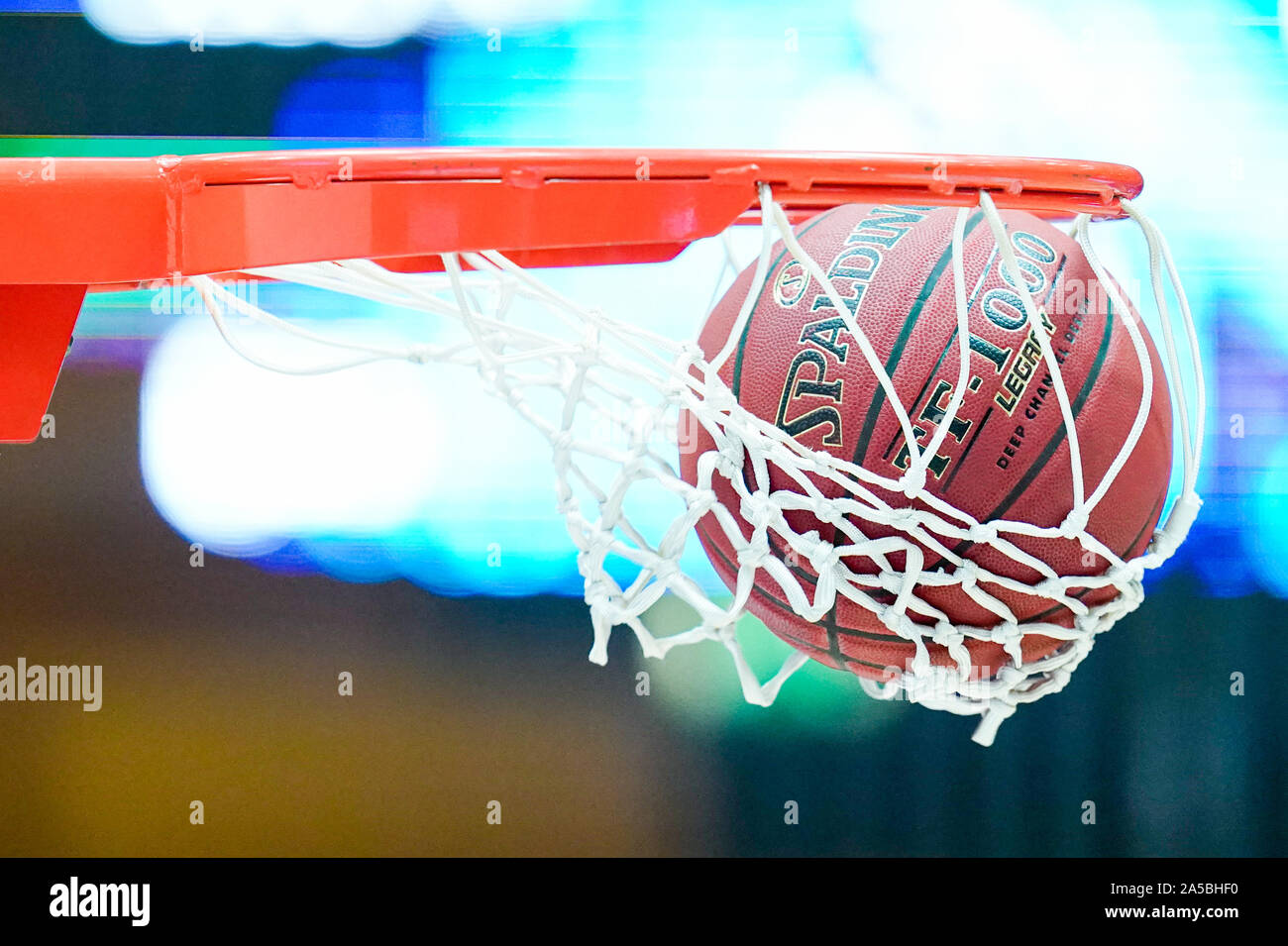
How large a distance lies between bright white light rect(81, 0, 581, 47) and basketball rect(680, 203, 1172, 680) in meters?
1.43

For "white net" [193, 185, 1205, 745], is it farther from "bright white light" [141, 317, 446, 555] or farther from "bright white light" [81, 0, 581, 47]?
"bright white light" [81, 0, 581, 47]

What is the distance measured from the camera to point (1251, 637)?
2078 mm

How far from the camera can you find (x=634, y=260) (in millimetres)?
857

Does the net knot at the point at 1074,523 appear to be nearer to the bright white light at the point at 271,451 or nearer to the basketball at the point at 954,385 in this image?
the basketball at the point at 954,385

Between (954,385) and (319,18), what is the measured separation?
1.74 m

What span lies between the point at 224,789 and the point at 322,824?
7.7 inches

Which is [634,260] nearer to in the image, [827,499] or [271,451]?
[827,499]

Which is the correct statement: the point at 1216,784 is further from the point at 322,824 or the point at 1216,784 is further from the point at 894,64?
the point at 322,824

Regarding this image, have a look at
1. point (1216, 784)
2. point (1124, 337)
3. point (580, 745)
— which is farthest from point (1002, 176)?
point (1216, 784)

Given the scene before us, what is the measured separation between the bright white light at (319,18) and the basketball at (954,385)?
4.70 ft

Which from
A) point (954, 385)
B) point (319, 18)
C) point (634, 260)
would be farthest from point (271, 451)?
point (954, 385)

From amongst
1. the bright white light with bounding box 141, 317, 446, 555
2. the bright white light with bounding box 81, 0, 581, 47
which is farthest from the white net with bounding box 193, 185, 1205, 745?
the bright white light with bounding box 81, 0, 581, 47

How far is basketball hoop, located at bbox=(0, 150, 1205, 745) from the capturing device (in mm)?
714

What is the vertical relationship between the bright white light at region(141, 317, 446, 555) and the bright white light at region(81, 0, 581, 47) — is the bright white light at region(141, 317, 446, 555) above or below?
below
